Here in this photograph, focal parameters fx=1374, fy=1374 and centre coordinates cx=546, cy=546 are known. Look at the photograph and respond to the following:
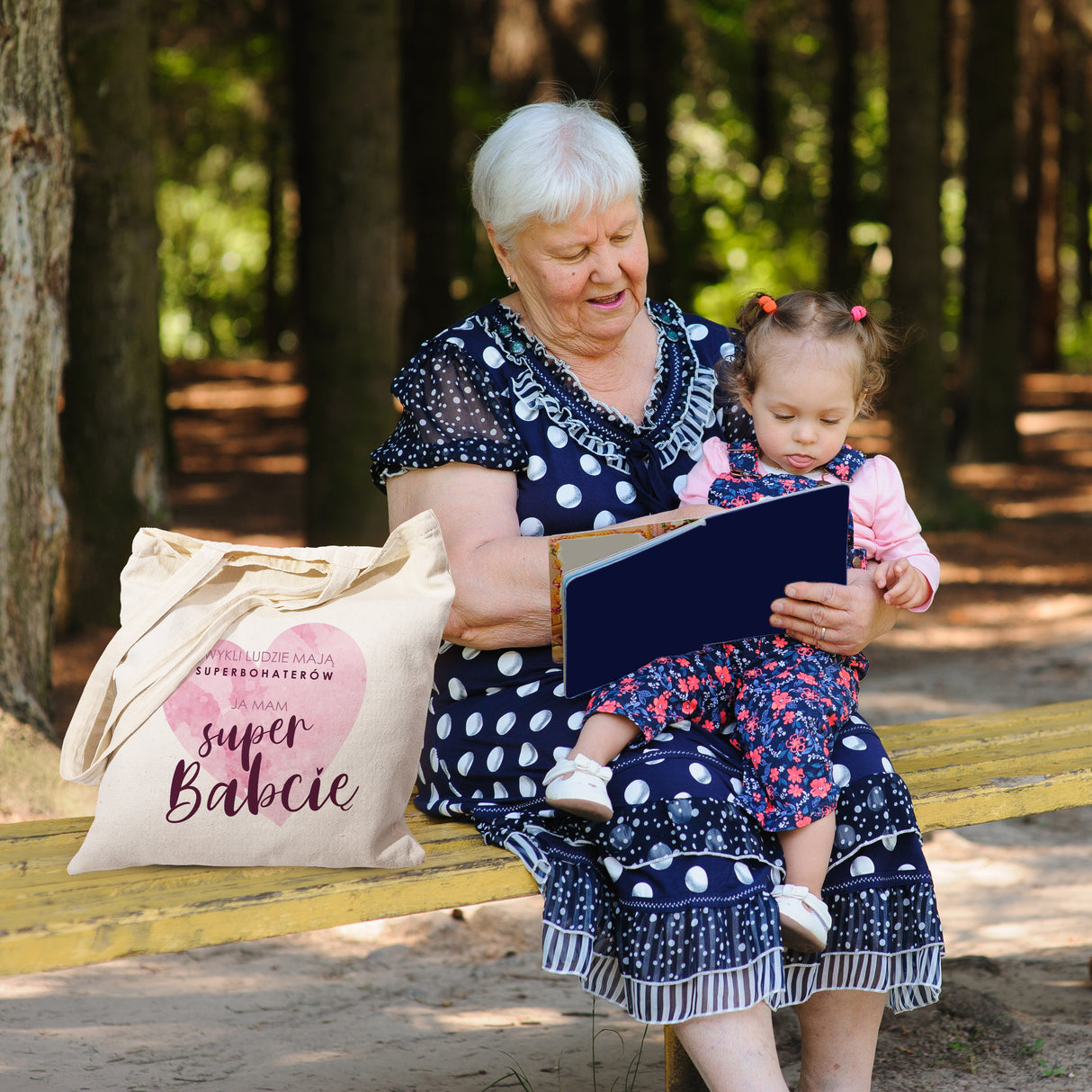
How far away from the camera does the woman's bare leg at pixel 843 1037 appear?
2453mm

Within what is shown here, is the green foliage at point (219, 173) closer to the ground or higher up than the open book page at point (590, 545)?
higher up

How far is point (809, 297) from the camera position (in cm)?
275

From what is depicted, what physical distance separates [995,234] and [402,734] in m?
12.1

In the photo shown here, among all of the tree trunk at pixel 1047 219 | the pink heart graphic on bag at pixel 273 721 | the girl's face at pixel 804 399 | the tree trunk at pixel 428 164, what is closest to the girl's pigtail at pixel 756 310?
the girl's face at pixel 804 399

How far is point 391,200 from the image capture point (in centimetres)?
682

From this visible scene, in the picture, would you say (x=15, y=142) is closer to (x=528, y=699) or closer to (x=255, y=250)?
(x=528, y=699)

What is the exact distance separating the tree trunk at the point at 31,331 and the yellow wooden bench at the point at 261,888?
157cm

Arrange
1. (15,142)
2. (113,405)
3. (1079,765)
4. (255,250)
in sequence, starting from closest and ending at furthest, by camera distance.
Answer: (1079,765)
(15,142)
(113,405)
(255,250)

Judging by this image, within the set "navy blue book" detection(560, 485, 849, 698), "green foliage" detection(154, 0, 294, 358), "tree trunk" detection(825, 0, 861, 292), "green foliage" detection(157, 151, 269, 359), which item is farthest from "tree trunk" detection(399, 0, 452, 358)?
"green foliage" detection(157, 151, 269, 359)

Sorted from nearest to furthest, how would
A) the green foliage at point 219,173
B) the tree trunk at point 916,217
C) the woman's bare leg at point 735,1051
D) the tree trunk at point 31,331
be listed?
1. the woman's bare leg at point 735,1051
2. the tree trunk at point 31,331
3. the tree trunk at point 916,217
4. the green foliage at point 219,173

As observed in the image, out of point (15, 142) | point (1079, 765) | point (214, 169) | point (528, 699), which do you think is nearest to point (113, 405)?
point (15, 142)

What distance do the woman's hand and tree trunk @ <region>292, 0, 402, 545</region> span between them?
4646 mm

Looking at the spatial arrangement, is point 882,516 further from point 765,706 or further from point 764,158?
point 764,158

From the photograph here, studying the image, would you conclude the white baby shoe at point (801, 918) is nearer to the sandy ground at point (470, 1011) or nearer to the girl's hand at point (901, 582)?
the girl's hand at point (901, 582)
